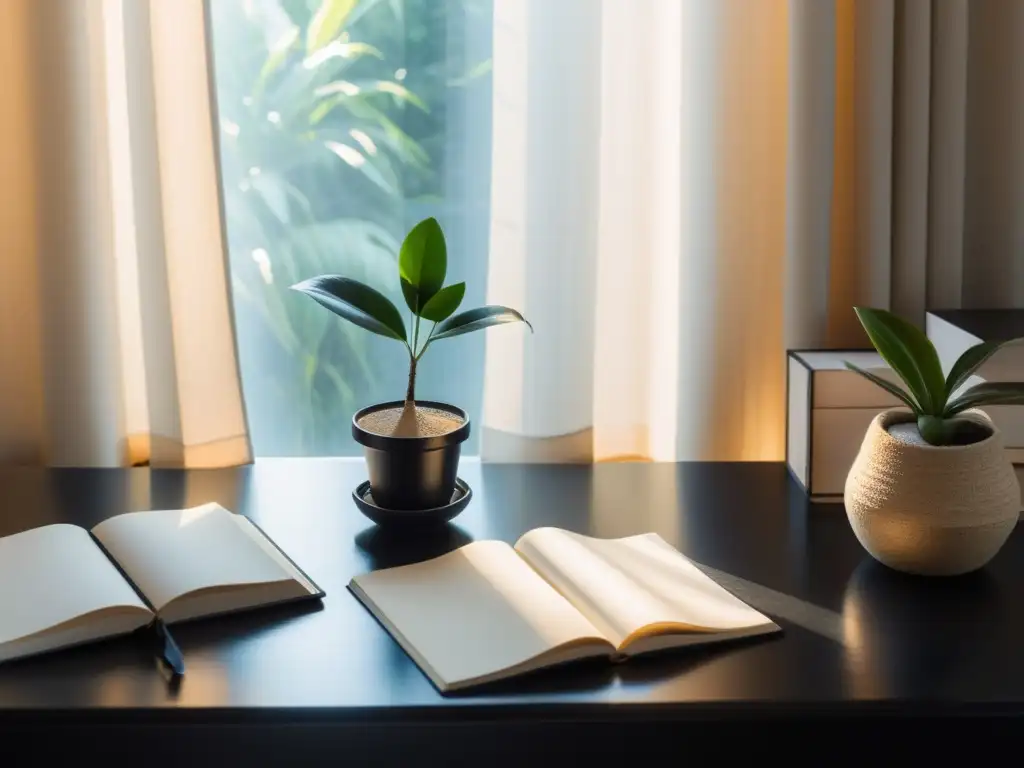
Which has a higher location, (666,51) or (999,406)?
(666,51)

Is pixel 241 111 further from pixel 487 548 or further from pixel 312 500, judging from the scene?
pixel 487 548

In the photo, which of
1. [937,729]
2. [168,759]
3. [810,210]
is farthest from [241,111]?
[937,729]

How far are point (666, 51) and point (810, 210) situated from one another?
0.26 metres

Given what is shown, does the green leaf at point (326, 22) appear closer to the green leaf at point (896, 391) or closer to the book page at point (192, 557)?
the book page at point (192, 557)

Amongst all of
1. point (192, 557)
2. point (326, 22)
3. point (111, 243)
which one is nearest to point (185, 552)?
point (192, 557)

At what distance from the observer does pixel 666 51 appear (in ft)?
4.87

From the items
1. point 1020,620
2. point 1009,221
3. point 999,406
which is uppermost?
point 1009,221

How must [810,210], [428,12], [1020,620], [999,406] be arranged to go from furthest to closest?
[428,12] → [810,210] → [999,406] → [1020,620]

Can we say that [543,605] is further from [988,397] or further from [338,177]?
[338,177]

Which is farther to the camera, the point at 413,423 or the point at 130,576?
the point at 413,423

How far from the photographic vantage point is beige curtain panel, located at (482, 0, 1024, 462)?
1.45 meters

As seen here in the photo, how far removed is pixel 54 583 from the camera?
1.04 metres

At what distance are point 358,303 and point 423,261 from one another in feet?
0.25

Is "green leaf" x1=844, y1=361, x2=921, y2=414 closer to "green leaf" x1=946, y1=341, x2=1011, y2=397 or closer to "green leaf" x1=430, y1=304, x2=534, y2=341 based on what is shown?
"green leaf" x1=946, y1=341, x2=1011, y2=397
